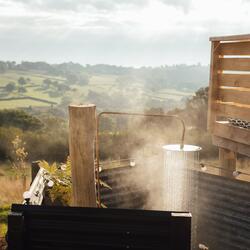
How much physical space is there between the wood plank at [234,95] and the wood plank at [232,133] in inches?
20.6

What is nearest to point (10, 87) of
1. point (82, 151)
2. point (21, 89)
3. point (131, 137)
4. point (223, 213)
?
point (21, 89)

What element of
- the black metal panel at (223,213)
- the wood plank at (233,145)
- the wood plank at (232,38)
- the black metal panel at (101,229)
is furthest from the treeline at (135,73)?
the black metal panel at (101,229)

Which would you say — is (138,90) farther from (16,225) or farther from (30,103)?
(16,225)

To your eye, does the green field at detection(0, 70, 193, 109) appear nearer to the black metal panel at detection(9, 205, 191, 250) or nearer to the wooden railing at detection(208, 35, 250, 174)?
the wooden railing at detection(208, 35, 250, 174)

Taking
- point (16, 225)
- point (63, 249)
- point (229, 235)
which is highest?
point (16, 225)

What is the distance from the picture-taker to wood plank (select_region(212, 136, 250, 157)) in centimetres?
746

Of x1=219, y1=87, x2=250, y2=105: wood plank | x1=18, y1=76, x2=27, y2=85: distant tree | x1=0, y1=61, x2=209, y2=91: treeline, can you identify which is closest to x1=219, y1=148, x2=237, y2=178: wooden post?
x1=219, y1=87, x2=250, y2=105: wood plank

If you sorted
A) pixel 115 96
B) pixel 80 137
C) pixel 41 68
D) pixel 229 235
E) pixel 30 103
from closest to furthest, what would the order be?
1. pixel 80 137
2. pixel 229 235
3. pixel 115 96
4. pixel 30 103
5. pixel 41 68

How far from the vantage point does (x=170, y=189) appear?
17.3 ft

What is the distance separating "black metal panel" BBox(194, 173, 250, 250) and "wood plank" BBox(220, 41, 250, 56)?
7.83ft

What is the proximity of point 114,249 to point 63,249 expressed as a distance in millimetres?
456

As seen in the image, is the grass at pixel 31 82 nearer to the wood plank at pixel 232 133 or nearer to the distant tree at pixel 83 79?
the distant tree at pixel 83 79

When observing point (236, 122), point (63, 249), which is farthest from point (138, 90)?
point (63, 249)

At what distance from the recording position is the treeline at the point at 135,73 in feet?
99.7
